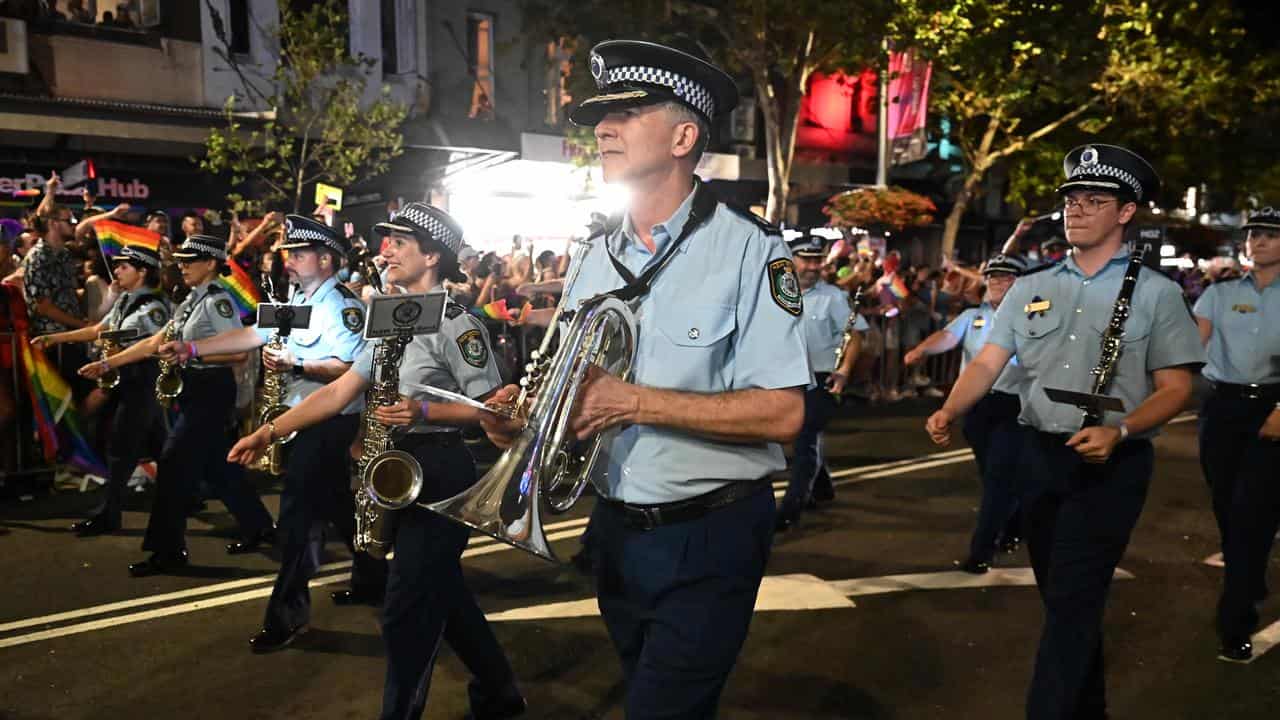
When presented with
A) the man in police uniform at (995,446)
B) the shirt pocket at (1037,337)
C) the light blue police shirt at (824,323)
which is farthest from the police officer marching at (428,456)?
the light blue police shirt at (824,323)

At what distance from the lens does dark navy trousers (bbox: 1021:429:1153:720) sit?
3787 mm

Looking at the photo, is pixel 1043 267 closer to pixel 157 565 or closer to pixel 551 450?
pixel 551 450

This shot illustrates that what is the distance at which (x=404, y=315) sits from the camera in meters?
3.82

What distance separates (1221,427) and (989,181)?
98.5ft

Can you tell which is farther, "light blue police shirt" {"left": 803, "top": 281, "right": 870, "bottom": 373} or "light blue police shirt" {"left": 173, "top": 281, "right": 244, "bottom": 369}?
"light blue police shirt" {"left": 803, "top": 281, "right": 870, "bottom": 373}

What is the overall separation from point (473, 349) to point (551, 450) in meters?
1.90

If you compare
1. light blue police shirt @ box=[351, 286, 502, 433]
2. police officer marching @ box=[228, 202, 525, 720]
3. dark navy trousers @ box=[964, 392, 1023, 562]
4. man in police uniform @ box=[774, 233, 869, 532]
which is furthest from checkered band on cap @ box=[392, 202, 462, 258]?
dark navy trousers @ box=[964, 392, 1023, 562]

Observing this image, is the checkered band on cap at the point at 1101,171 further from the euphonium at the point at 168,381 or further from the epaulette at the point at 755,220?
the euphonium at the point at 168,381

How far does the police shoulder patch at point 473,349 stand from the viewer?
4.23m

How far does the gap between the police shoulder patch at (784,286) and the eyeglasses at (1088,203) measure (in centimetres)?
201

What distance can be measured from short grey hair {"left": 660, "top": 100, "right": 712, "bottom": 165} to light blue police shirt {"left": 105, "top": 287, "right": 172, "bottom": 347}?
20.6ft

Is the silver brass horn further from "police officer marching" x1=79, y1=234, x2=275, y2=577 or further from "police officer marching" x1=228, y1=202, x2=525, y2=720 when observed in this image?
"police officer marching" x1=79, y1=234, x2=275, y2=577

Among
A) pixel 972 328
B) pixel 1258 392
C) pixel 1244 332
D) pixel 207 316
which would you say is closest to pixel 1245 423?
pixel 1258 392

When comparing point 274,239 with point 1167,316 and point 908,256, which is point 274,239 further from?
point 908,256
